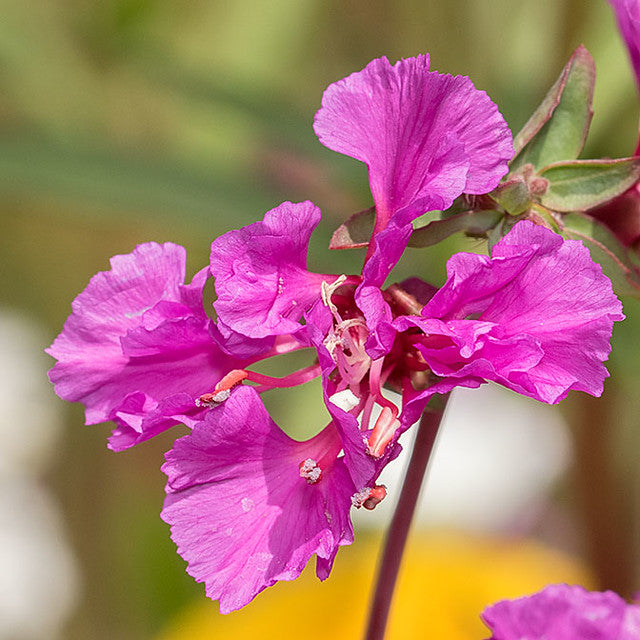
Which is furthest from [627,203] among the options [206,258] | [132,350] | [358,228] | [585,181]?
[206,258]

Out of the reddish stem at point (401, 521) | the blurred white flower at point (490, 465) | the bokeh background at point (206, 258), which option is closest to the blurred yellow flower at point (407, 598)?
the bokeh background at point (206, 258)

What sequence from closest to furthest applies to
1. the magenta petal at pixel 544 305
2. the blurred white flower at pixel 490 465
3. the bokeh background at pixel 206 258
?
the magenta petal at pixel 544 305
the bokeh background at pixel 206 258
the blurred white flower at pixel 490 465

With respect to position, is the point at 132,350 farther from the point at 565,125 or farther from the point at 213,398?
the point at 565,125

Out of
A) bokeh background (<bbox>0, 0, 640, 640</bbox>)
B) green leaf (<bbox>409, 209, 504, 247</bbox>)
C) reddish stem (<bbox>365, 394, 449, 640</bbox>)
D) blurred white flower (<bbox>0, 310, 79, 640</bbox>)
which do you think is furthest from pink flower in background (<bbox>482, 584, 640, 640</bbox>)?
blurred white flower (<bbox>0, 310, 79, 640</bbox>)

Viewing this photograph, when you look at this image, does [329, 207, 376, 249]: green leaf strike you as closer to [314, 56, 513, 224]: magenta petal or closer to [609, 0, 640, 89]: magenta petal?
[314, 56, 513, 224]: magenta petal

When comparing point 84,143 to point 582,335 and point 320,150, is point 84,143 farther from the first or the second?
point 582,335

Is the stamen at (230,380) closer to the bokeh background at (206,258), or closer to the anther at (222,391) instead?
the anther at (222,391)

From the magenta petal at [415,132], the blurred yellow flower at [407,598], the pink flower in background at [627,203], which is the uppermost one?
the magenta petal at [415,132]
